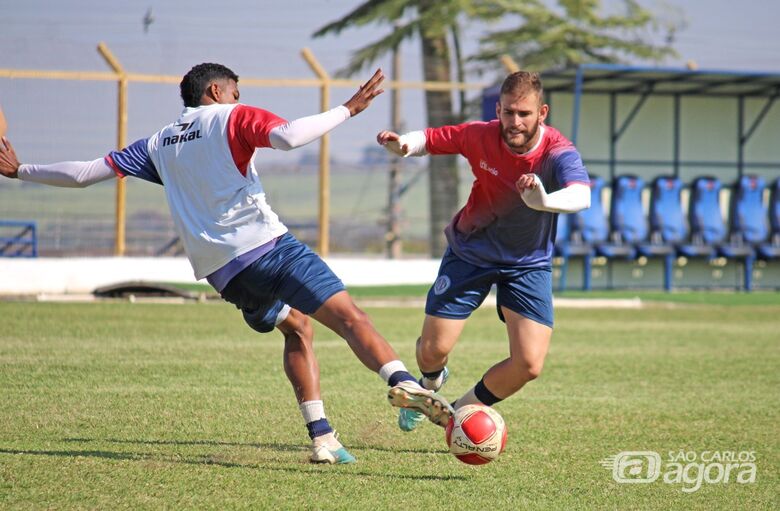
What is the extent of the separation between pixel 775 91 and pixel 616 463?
1947 cm

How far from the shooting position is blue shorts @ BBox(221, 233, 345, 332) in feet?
20.6

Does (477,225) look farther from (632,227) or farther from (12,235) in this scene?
(632,227)

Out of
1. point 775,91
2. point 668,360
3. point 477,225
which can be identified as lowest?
point 668,360

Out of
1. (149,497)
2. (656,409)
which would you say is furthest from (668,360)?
(149,497)

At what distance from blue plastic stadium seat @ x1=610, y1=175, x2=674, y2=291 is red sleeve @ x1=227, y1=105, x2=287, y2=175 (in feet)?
55.9

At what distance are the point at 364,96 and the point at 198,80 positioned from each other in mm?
A: 997

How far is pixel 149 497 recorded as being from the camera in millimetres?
5520

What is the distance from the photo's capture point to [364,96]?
6227 millimetres

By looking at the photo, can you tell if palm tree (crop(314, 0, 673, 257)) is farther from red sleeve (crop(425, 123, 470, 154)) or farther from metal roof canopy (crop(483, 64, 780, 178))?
red sleeve (crop(425, 123, 470, 154))

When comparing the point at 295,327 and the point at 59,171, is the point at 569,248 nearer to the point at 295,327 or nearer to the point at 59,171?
the point at 295,327

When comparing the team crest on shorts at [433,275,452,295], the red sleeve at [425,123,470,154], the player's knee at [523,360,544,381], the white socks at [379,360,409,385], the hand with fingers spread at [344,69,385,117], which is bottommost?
the player's knee at [523,360,544,381]

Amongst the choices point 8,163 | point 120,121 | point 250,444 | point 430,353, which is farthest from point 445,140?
point 120,121

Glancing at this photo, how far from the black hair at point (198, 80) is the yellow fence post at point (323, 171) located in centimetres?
1322

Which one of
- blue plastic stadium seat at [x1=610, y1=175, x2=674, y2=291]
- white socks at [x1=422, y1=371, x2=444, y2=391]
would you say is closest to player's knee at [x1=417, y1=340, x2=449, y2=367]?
white socks at [x1=422, y1=371, x2=444, y2=391]
